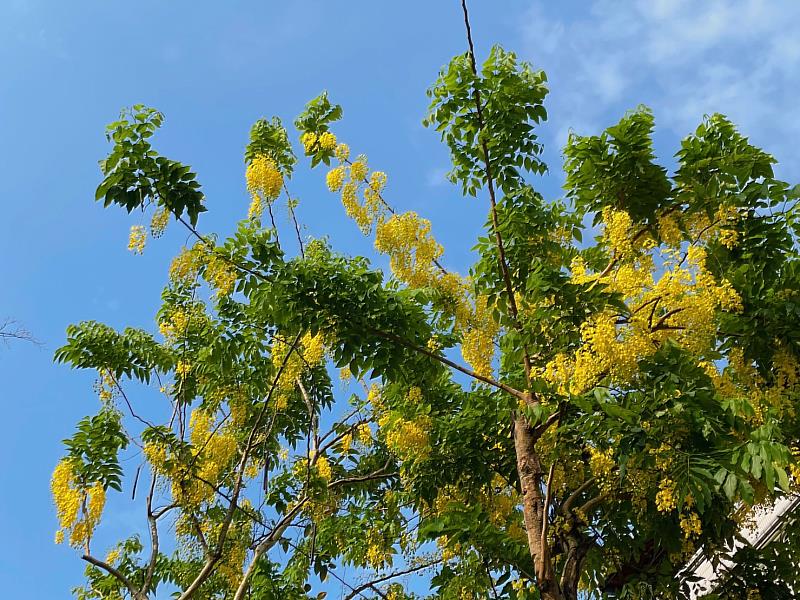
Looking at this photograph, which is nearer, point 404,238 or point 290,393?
point 404,238

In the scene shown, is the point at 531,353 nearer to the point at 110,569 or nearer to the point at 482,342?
the point at 482,342

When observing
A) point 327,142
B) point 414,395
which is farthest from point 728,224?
point 327,142

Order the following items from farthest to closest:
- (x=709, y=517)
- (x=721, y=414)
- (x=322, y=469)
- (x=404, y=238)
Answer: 1. (x=322, y=469)
2. (x=404, y=238)
3. (x=709, y=517)
4. (x=721, y=414)

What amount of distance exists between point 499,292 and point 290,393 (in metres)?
2.66

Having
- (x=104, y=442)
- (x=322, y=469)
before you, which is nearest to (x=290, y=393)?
(x=322, y=469)

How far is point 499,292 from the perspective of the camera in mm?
4492

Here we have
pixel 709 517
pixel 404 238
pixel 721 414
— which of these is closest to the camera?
pixel 721 414

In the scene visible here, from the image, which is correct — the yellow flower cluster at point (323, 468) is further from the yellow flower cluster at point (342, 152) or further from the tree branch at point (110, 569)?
the yellow flower cluster at point (342, 152)

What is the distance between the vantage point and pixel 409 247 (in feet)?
16.6

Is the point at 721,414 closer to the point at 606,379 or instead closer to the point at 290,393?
the point at 606,379

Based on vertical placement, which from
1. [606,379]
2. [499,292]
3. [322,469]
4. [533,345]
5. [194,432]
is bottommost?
[606,379]

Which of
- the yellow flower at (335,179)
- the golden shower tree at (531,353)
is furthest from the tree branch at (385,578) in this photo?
the yellow flower at (335,179)

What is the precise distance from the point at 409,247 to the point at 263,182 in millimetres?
1240

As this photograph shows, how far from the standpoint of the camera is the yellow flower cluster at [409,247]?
197 inches
